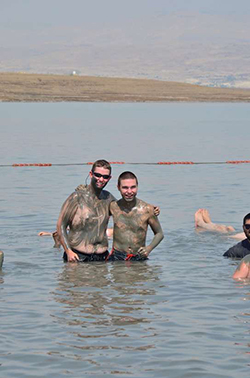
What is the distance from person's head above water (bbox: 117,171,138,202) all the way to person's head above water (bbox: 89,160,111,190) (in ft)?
0.63

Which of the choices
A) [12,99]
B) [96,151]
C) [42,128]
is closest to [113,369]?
[96,151]

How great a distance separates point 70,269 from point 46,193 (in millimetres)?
9605

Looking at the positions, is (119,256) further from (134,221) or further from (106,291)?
(106,291)

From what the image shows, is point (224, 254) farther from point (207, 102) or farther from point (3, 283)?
point (207, 102)

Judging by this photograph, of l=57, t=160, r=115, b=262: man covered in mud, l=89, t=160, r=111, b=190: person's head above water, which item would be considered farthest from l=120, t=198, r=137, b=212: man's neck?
l=89, t=160, r=111, b=190: person's head above water

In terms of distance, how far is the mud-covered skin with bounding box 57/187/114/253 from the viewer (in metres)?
11.8

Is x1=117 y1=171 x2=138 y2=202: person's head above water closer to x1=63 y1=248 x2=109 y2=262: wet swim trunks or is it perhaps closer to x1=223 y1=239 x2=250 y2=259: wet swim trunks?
x1=63 y1=248 x2=109 y2=262: wet swim trunks

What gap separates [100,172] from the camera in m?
11.4

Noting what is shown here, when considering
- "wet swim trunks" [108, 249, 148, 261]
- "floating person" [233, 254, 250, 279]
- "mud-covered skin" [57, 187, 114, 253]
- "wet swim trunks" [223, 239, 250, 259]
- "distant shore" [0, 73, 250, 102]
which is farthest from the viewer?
"distant shore" [0, 73, 250, 102]

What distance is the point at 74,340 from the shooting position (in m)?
8.72

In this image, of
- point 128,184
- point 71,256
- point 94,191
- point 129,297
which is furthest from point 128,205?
point 129,297

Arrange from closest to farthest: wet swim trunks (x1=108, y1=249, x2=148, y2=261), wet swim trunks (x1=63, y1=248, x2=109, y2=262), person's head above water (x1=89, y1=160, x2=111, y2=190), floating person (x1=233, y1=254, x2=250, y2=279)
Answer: floating person (x1=233, y1=254, x2=250, y2=279) < person's head above water (x1=89, y1=160, x2=111, y2=190) < wet swim trunks (x1=63, y1=248, x2=109, y2=262) < wet swim trunks (x1=108, y1=249, x2=148, y2=261)

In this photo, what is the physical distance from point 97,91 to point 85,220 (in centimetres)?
7081

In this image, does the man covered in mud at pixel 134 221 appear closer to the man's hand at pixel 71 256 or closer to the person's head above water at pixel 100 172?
the person's head above water at pixel 100 172
